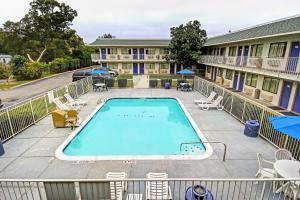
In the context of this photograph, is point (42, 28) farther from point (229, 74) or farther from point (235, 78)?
point (235, 78)

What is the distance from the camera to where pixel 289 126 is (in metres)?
5.06

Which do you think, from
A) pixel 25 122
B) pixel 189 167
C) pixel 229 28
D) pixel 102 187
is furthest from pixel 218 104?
pixel 229 28

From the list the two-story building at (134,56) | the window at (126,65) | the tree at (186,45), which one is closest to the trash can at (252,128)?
the tree at (186,45)

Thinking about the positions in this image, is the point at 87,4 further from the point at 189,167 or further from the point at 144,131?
the point at 189,167

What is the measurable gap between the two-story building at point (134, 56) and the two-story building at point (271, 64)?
12246mm

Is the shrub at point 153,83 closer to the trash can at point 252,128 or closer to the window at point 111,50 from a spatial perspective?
the trash can at point 252,128

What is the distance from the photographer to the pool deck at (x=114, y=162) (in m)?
6.30

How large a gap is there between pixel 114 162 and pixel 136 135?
143 inches

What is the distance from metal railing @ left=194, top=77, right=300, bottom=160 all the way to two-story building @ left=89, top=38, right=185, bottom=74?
2069 centimetres

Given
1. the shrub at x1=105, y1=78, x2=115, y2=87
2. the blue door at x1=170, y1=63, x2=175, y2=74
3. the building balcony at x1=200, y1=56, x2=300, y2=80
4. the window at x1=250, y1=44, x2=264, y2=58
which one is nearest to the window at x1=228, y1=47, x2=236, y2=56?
the building balcony at x1=200, y1=56, x2=300, y2=80

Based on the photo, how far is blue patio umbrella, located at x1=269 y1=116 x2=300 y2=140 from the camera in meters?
4.89

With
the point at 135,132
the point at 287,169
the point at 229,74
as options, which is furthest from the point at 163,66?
the point at 287,169

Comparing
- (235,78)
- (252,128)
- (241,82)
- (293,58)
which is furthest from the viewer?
(235,78)

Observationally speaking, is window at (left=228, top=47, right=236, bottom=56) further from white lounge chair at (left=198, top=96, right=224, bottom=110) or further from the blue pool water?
the blue pool water
